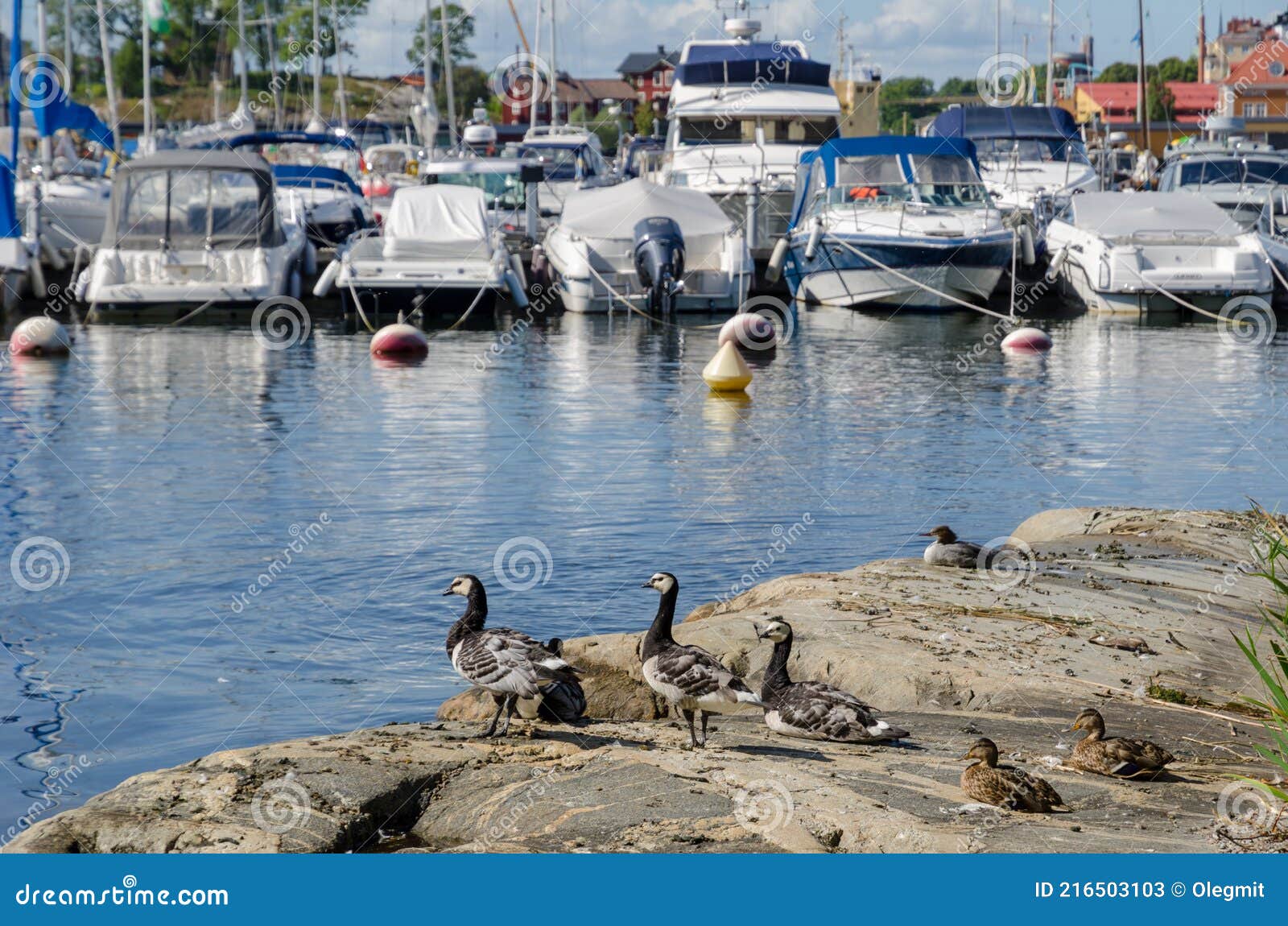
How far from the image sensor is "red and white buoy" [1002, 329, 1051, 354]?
26.6 meters

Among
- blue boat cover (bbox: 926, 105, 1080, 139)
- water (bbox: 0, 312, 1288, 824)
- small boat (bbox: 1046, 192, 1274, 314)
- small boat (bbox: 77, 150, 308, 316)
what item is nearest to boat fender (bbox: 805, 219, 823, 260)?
water (bbox: 0, 312, 1288, 824)

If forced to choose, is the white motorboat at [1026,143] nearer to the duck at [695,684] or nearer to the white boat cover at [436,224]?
the white boat cover at [436,224]

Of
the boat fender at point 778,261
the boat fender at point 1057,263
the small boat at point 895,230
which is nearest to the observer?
the small boat at point 895,230

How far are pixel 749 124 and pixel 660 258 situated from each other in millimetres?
9026

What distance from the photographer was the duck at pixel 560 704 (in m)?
8.35

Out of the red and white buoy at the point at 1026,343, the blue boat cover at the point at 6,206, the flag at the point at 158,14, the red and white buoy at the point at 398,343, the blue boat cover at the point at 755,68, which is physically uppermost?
the flag at the point at 158,14

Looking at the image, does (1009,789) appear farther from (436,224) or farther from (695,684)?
(436,224)

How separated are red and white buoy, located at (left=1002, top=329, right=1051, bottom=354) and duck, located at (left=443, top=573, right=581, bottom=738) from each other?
770 inches

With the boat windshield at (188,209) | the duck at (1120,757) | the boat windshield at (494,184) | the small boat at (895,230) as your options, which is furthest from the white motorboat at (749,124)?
the duck at (1120,757)

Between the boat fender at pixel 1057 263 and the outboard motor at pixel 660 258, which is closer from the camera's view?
the outboard motor at pixel 660 258

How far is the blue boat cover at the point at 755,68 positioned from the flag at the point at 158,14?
13.5m

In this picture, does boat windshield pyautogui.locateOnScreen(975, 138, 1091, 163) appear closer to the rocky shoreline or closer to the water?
the water

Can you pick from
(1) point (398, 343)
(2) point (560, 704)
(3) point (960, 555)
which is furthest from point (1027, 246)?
(2) point (560, 704)

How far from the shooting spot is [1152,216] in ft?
101
